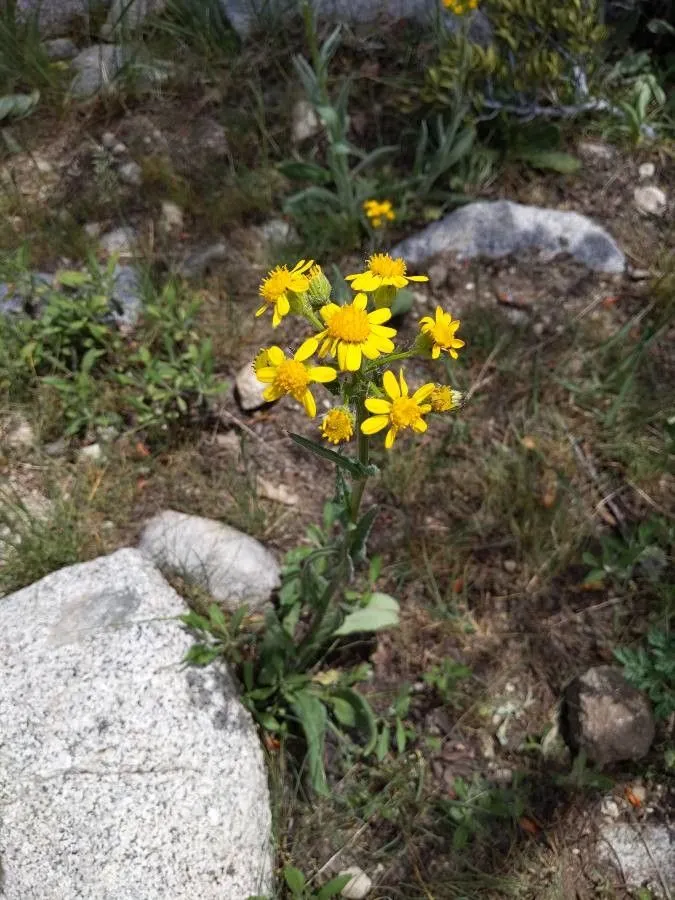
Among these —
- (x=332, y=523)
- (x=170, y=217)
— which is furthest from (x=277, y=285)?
(x=170, y=217)

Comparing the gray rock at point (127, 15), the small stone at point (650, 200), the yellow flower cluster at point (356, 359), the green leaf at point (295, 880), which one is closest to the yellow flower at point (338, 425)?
the yellow flower cluster at point (356, 359)

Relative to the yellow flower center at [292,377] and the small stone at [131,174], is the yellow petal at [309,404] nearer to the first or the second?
the yellow flower center at [292,377]

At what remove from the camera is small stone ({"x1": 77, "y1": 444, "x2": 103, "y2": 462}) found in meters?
2.75

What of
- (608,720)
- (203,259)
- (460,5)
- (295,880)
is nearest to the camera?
(295,880)

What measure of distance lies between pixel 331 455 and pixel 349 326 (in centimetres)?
30

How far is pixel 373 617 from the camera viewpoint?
2.38 metres

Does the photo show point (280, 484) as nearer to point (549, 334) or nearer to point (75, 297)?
point (75, 297)

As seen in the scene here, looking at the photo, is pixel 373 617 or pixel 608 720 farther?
pixel 373 617

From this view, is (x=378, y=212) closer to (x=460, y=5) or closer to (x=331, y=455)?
(x=460, y=5)

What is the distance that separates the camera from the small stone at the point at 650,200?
3482mm

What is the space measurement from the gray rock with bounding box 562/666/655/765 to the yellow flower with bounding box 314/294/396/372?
1.43m

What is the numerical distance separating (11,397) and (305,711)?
1.67m

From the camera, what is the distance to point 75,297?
294cm

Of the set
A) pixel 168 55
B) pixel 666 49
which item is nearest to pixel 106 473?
pixel 168 55
